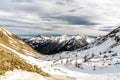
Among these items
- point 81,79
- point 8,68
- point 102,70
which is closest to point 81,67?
point 102,70

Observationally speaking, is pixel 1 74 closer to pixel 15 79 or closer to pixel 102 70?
pixel 15 79

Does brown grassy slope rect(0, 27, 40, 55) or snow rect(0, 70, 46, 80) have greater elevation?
brown grassy slope rect(0, 27, 40, 55)

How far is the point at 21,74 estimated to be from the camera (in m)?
28.9

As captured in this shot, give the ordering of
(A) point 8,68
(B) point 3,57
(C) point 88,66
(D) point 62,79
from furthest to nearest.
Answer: (C) point 88,66 < (D) point 62,79 < (B) point 3,57 < (A) point 8,68

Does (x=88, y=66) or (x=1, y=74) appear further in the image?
(x=88, y=66)

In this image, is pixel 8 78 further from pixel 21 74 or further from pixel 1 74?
pixel 21 74

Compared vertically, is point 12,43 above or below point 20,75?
above

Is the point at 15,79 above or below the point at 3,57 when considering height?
below

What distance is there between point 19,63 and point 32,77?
123 inches

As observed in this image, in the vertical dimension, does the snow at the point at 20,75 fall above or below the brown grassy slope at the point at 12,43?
below

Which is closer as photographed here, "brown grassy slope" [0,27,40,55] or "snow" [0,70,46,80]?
"snow" [0,70,46,80]

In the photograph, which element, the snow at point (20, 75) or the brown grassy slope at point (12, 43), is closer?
the snow at point (20, 75)

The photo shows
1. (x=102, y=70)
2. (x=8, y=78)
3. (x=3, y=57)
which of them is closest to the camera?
(x=8, y=78)

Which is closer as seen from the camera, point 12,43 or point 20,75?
point 20,75
